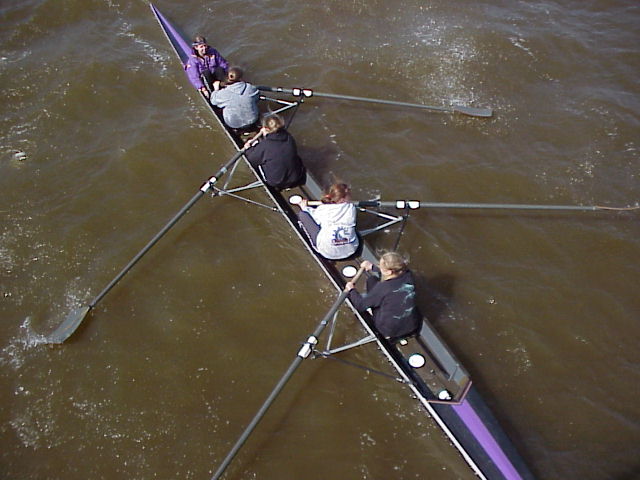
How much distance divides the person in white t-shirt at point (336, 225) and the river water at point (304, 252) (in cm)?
92

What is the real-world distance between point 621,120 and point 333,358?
8.22 meters

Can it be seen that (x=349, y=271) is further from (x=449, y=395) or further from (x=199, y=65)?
(x=199, y=65)

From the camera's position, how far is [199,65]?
10.7 meters

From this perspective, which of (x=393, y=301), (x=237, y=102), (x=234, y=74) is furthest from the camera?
(x=237, y=102)

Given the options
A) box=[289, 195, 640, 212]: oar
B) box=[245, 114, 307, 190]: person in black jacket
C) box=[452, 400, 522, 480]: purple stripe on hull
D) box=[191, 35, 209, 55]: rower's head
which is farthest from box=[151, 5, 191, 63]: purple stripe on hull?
box=[452, 400, 522, 480]: purple stripe on hull

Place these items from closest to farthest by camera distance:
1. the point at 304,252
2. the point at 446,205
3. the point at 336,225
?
the point at 336,225 → the point at 446,205 → the point at 304,252

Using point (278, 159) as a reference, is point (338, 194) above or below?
above

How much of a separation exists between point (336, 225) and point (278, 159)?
6.45 ft

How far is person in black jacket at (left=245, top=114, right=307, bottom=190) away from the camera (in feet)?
27.4

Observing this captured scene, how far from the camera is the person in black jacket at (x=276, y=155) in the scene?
27.4 ft

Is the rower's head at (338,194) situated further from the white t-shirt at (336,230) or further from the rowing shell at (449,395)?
the rowing shell at (449,395)

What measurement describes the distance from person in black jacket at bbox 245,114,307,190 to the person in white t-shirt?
1.14 metres

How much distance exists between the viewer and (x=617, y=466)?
20.6 feet

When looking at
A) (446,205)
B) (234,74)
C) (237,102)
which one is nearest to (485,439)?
(446,205)
